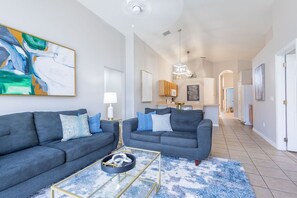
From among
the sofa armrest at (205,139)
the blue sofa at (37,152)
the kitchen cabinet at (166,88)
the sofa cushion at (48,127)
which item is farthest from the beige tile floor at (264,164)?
the kitchen cabinet at (166,88)

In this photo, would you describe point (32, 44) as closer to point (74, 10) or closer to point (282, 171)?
point (74, 10)

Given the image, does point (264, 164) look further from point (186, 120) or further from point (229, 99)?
point (229, 99)

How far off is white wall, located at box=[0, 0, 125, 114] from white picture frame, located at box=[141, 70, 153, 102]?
105 centimetres

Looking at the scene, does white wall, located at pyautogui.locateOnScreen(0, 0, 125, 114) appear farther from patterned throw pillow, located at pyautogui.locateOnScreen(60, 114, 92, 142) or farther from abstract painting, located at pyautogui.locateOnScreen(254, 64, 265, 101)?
abstract painting, located at pyautogui.locateOnScreen(254, 64, 265, 101)

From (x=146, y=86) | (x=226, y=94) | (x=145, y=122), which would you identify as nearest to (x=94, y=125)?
(x=145, y=122)

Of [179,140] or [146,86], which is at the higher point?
[146,86]

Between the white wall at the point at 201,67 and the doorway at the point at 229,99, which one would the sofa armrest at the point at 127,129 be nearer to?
the white wall at the point at 201,67

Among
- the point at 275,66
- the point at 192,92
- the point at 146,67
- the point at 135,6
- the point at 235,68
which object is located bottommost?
the point at 192,92

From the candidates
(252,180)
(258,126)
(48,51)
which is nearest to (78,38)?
(48,51)

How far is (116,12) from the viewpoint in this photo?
147 inches

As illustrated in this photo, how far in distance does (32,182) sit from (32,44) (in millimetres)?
2010

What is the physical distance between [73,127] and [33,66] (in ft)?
3.79

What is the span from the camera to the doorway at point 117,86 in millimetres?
4781

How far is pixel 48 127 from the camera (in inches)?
89.5
